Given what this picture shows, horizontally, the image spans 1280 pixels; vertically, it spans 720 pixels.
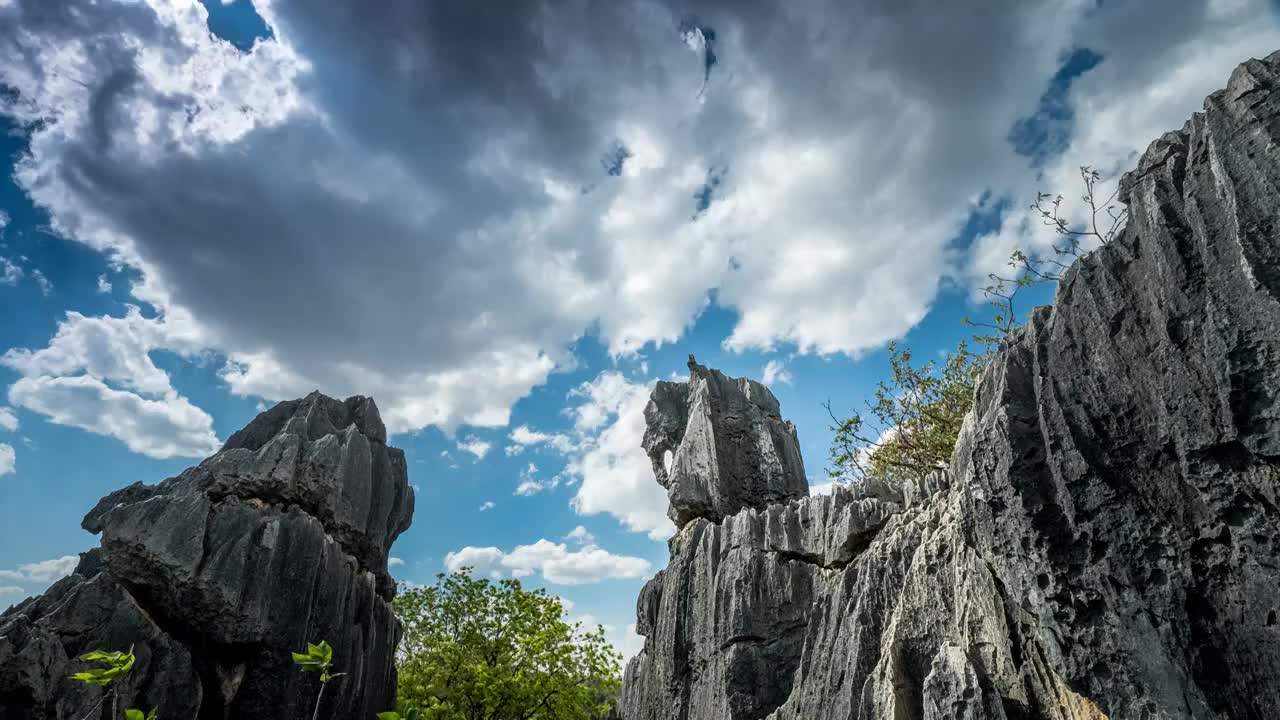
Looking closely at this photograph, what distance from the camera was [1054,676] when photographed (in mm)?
9523

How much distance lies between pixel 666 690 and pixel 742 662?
3390 millimetres

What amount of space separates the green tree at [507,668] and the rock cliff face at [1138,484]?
64.3 ft

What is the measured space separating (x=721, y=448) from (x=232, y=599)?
18779mm

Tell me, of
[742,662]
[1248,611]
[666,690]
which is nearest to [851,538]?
[742,662]

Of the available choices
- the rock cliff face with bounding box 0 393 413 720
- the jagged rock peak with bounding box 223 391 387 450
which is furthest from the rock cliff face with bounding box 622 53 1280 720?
the jagged rock peak with bounding box 223 391 387 450

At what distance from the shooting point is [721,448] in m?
27.2

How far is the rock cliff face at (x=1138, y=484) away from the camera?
800 centimetres

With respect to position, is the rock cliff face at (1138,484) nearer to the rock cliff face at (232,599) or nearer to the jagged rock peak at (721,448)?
the jagged rock peak at (721,448)

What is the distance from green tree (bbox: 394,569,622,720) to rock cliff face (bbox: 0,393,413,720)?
2844mm

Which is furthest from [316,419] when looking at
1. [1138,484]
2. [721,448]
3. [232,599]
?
[1138,484]

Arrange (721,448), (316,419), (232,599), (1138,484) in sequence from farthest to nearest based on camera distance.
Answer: (316,419) < (721,448) < (232,599) < (1138,484)

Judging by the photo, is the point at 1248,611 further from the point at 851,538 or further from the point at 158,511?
the point at 158,511

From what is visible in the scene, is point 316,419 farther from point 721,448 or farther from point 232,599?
point 721,448

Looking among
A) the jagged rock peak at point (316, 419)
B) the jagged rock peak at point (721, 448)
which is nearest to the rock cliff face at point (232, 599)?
the jagged rock peak at point (316, 419)
